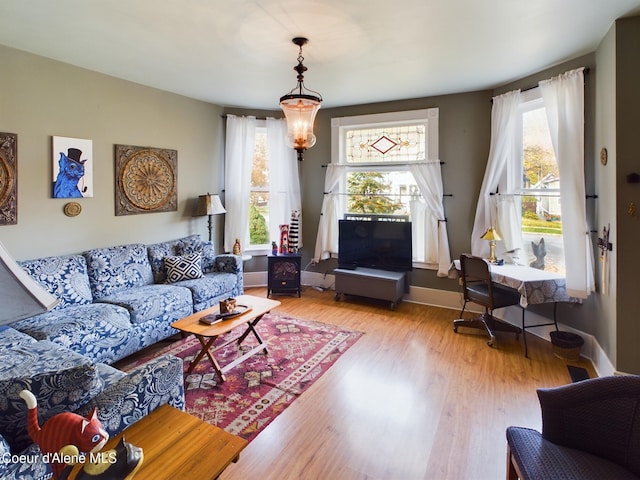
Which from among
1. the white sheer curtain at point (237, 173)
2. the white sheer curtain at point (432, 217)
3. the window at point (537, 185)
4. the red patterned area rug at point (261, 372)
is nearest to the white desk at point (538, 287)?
the window at point (537, 185)

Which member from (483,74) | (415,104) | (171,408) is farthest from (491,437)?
(415,104)

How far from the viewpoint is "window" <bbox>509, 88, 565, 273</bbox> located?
368 centimetres

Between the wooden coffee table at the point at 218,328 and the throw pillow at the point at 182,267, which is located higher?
the throw pillow at the point at 182,267

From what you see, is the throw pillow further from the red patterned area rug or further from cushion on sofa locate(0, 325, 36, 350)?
cushion on sofa locate(0, 325, 36, 350)

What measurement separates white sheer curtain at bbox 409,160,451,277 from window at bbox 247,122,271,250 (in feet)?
7.33

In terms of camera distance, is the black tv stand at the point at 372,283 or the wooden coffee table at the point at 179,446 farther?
the black tv stand at the point at 372,283

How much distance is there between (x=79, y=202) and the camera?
12.1 feet

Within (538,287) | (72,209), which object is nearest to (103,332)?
(72,209)

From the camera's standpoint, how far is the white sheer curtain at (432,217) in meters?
4.61

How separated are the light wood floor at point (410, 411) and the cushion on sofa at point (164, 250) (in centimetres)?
230

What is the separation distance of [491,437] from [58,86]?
467 centimetres

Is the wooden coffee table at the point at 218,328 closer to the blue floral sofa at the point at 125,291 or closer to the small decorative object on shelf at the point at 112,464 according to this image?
the blue floral sofa at the point at 125,291

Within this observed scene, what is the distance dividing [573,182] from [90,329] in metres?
4.25

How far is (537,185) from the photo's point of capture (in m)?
3.81
